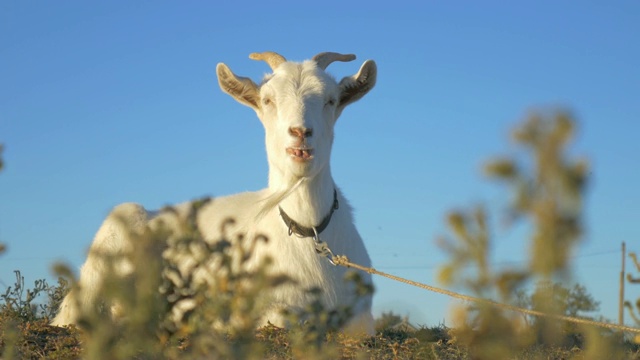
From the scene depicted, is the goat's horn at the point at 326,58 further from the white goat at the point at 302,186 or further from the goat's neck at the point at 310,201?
the goat's neck at the point at 310,201

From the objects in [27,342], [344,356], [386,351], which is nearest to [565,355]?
[386,351]

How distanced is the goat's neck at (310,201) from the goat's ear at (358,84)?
3.42ft

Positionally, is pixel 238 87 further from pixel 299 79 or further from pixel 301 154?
pixel 301 154

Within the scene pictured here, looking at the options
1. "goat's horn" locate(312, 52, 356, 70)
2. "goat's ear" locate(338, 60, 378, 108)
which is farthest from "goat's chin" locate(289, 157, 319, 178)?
"goat's horn" locate(312, 52, 356, 70)

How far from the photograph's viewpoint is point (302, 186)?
7543 mm

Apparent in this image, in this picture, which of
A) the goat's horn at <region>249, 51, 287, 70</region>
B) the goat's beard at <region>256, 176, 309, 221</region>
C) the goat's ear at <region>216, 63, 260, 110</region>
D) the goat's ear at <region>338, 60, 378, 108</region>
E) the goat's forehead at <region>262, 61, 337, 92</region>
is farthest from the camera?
the goat's horn at <region>249, 51, 287, 70</region>

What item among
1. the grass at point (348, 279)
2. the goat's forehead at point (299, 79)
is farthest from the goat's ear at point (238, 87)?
the grass at point (348, 279)

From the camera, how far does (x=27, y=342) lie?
5.95m

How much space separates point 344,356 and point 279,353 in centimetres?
46

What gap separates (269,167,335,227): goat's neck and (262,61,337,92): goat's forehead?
812 mm

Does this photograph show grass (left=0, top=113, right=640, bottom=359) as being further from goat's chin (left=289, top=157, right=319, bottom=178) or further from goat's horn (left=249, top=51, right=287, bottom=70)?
goat's horn (left=249, top=51, right=287, bottom=70)

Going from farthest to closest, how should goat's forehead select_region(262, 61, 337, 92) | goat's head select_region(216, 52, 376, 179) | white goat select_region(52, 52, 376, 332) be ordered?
goat's forehead select_region(262, 61, 337, 92), white goat select_region(52, 52, 376, 332), goat's head select_region(216, 52, 376, 179)

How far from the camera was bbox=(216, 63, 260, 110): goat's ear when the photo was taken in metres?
8.24

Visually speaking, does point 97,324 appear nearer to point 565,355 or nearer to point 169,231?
point 169,231
